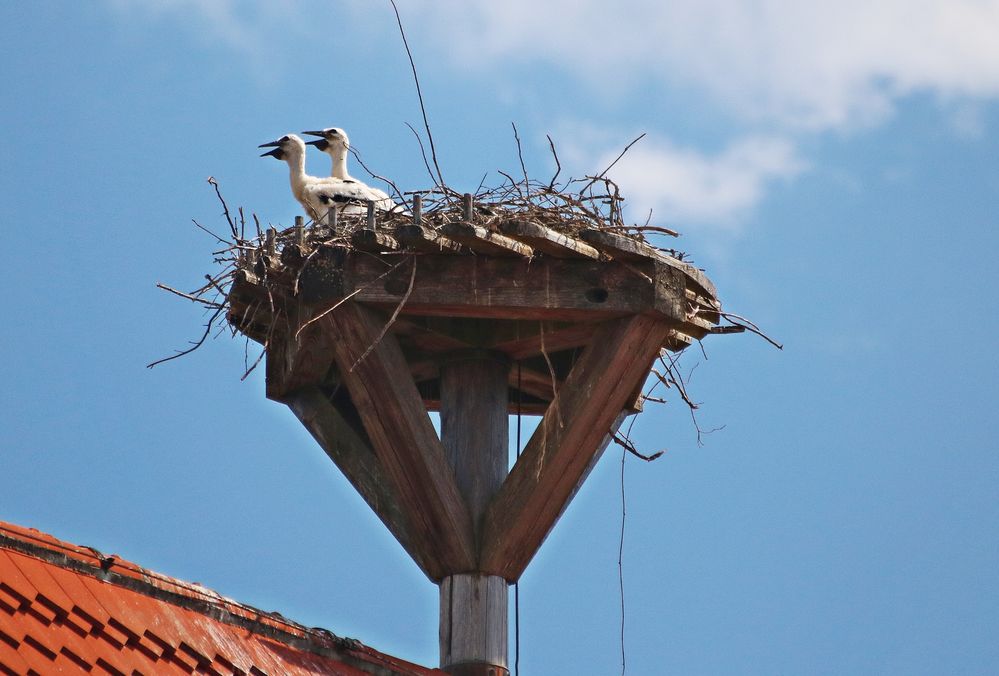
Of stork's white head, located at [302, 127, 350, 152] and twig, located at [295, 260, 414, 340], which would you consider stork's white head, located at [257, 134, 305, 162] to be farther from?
twig, located at [295, 260, 414, 340]

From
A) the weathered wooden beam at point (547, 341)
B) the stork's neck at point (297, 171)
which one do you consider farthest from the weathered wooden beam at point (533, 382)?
the stork's neck at point (297, 171)

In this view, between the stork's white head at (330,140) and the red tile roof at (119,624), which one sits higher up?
the stork's white head at (330,140)

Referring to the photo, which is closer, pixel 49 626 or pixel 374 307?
pixel 49 626

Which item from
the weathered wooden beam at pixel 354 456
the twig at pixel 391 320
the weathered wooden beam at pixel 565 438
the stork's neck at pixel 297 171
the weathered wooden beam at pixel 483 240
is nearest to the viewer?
the weathered wooden beam at pixel 483 240

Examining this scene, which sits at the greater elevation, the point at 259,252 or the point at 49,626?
the point at 259,252

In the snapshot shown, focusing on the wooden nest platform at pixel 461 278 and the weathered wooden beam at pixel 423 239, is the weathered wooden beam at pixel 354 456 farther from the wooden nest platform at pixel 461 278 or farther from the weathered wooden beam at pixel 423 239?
the weathered wooden beam at pixel 423 239

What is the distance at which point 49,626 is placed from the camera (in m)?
7.25

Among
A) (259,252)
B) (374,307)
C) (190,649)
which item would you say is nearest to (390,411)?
(374,307)

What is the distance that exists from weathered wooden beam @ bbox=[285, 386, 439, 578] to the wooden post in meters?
Answer: 0.28

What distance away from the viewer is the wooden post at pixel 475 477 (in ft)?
31.6

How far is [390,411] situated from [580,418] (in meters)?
1.00

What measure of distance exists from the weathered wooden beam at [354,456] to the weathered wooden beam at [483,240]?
4.70 feet

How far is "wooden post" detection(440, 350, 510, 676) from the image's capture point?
962 cm

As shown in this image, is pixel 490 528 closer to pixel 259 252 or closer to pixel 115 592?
pixel 259 252
